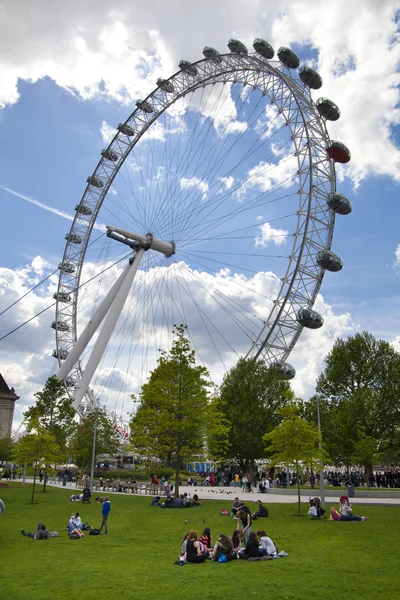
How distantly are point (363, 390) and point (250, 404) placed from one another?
10.6 m

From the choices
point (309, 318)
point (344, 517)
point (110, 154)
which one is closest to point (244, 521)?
point (344, 517)

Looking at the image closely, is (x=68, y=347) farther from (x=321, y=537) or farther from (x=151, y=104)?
(x=321, y=537)

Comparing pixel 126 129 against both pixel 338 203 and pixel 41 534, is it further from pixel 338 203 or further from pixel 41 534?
pixel 41 534

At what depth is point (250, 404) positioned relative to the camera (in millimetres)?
50781

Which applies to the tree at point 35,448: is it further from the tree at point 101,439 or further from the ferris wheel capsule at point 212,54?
the ferris wheel capsule at point 212,54

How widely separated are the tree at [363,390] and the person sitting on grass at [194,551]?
110 feet

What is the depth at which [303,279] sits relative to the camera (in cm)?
4294

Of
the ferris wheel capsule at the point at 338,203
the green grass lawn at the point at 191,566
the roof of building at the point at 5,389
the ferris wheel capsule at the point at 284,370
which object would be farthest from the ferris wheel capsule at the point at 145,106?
the roof of building at the point at 5,389

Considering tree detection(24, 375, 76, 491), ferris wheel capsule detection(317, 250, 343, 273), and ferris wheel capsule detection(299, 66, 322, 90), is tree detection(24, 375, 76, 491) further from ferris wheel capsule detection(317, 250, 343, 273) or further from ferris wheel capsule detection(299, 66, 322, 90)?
ferris wheel capsule detection(299, 66, 322, 90)

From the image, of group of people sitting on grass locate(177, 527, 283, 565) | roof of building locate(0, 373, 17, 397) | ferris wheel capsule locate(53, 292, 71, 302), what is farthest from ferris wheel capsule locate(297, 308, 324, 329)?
roof of building locate(0, 373, 17, 397)

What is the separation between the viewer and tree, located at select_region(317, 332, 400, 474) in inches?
1909

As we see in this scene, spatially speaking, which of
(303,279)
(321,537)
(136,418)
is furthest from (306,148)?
(321,537)

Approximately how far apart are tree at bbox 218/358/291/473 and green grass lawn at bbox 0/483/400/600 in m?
25.6

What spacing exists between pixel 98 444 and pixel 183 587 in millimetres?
61230
